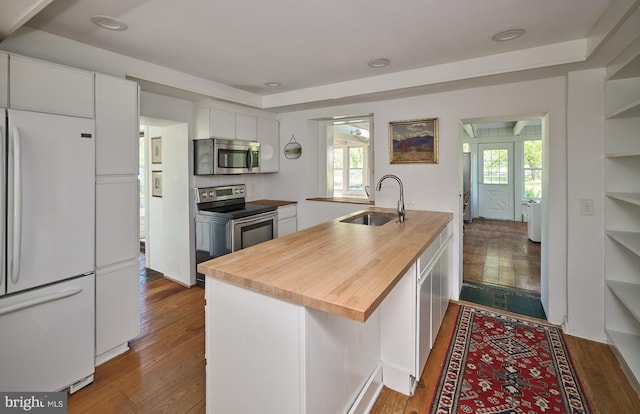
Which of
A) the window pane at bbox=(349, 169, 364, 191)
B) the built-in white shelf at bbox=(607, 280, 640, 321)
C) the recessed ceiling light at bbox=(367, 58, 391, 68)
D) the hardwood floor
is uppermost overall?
the recessed ceiling light at bbox=(367, 58, 391, 68)

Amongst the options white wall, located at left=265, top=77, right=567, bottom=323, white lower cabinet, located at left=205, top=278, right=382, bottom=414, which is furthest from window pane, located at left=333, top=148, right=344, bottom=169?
white lower cabinet, located at left=205, top=278, right=382, bottom=414

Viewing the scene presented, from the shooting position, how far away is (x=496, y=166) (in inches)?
329

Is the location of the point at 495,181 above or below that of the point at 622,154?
above

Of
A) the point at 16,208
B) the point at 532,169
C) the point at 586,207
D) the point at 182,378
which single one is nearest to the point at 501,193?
the point at 532,169

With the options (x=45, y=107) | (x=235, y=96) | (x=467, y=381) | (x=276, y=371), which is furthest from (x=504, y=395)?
(x=235, y=96)

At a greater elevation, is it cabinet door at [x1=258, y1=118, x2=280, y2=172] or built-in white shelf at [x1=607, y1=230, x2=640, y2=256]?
cabinet door at [x1=258, y1=118, x2=280, y2=172]

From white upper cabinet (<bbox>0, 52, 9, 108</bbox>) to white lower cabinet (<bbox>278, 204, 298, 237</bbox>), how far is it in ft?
9.13

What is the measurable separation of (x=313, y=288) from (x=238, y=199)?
323 cm

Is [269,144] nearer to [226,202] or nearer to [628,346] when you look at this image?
[226,202]

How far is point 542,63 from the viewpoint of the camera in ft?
8.04

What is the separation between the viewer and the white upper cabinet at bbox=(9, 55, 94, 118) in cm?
178

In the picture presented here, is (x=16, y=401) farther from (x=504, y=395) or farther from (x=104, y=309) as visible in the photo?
(x=504, y=395)

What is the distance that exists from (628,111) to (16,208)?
3.83 metres

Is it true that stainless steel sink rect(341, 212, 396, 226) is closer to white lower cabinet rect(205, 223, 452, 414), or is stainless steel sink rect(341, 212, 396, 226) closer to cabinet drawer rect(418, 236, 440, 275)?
cabinet drawer rect(418, 236, 440, 275)
